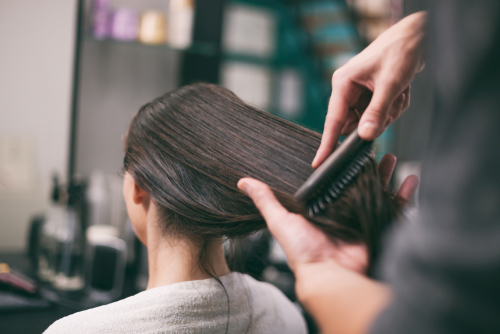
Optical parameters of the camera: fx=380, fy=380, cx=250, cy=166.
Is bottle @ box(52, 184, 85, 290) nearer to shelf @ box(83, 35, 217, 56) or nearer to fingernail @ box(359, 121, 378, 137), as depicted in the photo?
shelf @ box(83, 35, 217, 56)

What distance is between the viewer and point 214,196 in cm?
67

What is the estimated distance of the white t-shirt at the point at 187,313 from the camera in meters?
0.62

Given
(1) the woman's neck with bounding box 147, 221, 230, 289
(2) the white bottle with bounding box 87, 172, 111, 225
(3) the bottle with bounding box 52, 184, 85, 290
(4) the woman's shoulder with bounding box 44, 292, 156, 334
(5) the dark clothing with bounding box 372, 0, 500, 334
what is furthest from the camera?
(2) the white bottle with bounding box 87, 172, 111, 225

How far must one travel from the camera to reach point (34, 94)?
1.69 m

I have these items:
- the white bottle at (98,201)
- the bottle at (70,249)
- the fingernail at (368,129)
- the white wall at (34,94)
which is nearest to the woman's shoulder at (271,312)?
the fingernail at (368,129)

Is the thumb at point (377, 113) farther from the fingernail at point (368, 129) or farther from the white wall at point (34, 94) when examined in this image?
the white wall at point (34, 94)

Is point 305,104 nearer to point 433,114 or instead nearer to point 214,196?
point 214,196

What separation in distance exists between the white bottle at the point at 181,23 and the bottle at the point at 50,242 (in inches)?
32.4

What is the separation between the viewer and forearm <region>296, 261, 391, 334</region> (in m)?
0.30

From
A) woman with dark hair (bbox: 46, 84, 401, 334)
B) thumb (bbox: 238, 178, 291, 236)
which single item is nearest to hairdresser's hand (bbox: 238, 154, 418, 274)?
thumb (bbox: 238, 178, 291, 236)

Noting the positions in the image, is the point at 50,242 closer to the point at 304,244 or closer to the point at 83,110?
the point at 83,110

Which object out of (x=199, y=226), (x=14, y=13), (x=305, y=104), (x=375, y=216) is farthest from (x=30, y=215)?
(x=305, y=104)

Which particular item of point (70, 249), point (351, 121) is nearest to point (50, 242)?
point (70, 249)

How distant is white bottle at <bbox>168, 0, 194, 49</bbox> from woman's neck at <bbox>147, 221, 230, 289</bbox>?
121cm
